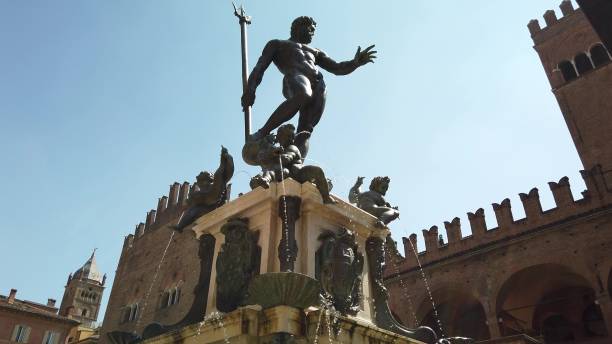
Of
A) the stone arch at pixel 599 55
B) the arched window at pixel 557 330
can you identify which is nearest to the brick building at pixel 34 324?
the arched window at pixel 557 330

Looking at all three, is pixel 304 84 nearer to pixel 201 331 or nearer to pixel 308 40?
pixel 308 40

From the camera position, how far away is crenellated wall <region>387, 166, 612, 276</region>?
61.7ft

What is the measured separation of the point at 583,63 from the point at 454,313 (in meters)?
18.0

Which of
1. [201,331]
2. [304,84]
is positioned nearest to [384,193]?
[304,84]

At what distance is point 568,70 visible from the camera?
29047 millimetres

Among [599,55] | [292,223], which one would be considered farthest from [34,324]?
[599,55]

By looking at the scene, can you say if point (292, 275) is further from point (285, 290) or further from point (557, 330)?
point (557, 330)

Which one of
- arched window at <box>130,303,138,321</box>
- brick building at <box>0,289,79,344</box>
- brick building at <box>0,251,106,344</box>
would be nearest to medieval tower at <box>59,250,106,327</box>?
brick building at <box>0,251,106,344</box>

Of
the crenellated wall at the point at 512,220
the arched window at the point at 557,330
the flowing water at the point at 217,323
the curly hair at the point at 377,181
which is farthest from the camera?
the arched window at the point at 557,330

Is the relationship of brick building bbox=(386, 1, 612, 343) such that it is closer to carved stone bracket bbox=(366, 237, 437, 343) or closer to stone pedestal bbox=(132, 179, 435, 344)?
carved stone bracket bbox=(366, 237, 437, 343)

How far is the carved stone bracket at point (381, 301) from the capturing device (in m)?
3.64

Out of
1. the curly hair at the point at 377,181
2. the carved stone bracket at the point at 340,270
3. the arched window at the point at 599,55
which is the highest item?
the arched window at the point at 599,55

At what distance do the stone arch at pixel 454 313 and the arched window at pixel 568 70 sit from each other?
52.9 feet

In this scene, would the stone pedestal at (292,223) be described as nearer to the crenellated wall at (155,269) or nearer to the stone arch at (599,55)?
the crenellated wall at (155,269)
